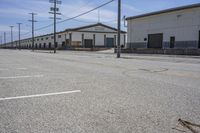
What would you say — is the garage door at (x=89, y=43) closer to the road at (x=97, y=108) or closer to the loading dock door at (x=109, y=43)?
the loading dock door at (x=109, y=43)

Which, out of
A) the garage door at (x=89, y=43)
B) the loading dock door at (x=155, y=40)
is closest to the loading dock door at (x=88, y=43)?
the garage door at (x=89, y=43)

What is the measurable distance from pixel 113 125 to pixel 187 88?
437 cm

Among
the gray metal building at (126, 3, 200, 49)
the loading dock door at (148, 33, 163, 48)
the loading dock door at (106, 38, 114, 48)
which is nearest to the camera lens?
the gray metal building at (126, 3, 200, 49)

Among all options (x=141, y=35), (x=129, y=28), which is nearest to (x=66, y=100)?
(x=141, y=35)

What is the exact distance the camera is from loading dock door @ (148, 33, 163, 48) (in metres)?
52.1

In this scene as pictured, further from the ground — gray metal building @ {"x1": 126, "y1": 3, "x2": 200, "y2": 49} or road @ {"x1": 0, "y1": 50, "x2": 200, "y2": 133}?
gray metal building @ {"x1": 126, "y1": 3, "x2": 200, "y2": 49}

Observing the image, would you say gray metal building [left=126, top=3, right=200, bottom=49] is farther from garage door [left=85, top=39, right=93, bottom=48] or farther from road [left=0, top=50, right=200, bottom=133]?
road [left=0, top=50, right=200, bottom=133]

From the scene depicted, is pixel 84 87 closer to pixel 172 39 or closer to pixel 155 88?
pixel 155 88

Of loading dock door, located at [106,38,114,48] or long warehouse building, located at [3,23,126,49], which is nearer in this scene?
long warehouse building, located at [3,23,126,49]

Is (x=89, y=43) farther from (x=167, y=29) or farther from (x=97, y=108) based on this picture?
(x=97, y=108)

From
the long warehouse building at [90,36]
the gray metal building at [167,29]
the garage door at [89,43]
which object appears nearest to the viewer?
the gray metal building at [167,29]

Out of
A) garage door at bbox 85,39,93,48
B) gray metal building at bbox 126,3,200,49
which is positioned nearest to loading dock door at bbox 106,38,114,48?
garage door at bbox 85,39,93,48

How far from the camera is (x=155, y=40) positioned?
175ft

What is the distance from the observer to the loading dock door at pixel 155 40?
171 feet
